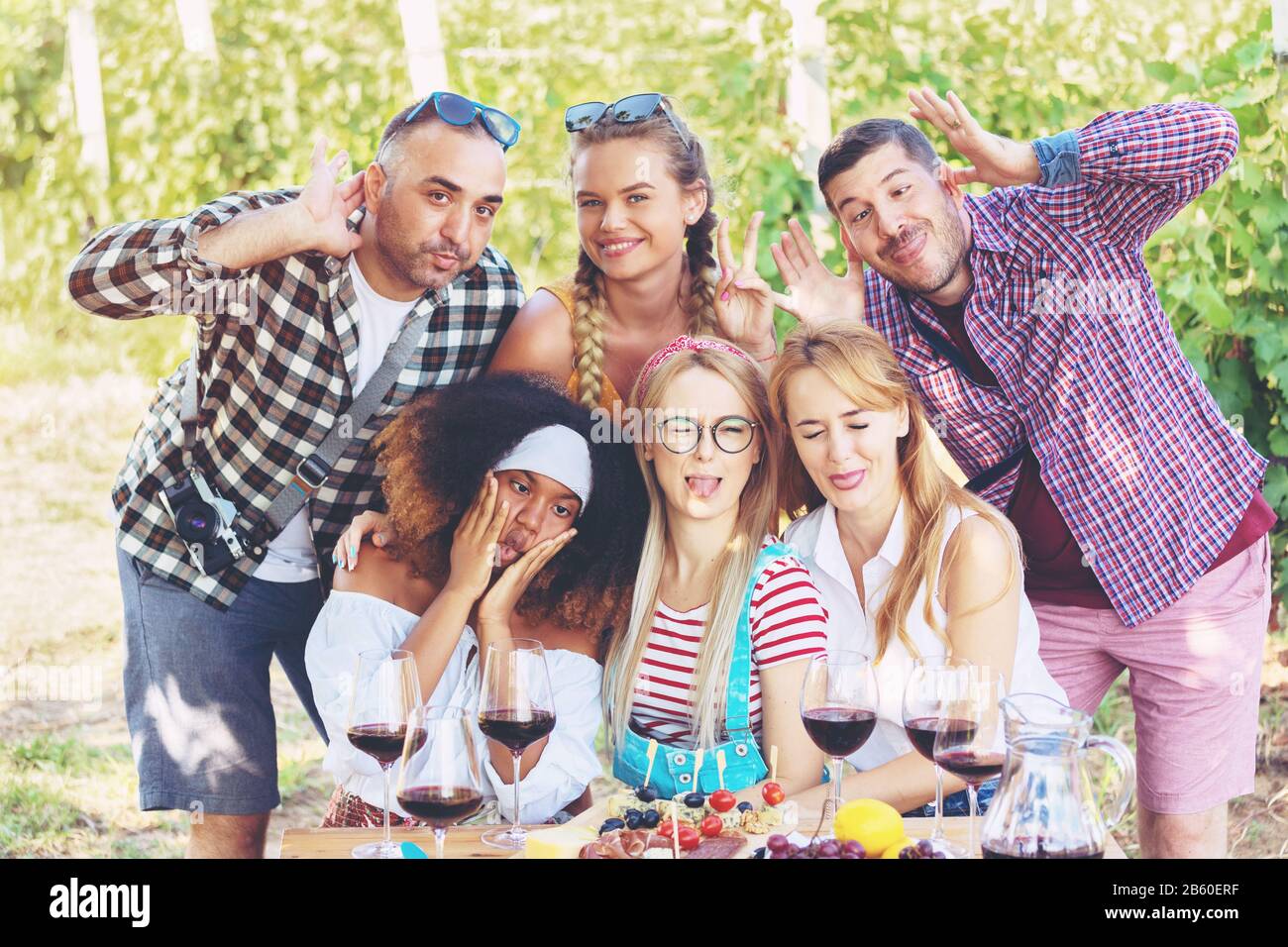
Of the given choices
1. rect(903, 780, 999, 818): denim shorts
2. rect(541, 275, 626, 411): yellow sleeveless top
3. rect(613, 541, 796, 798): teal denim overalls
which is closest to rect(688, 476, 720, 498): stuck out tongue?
rect(613, 541, 796, 798): teal denim overalls

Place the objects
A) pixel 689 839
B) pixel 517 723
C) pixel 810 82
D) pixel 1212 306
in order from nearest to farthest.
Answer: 1. pixel 689 839
2. pixel 517 723
3. pixel 1212 306
4. pixel 810 82

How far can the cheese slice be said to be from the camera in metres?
2.07

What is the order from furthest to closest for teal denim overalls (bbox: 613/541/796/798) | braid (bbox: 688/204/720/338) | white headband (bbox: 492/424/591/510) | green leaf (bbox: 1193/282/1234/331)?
green leaf (bbox: 1193/282/1234/331)
braid (bbox: 688/204/720/338)
white headband (bbox: 492/424/591/510)
teal denim overalls (bbox: 613/541/796/798)

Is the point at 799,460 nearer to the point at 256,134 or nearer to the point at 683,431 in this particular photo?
the point at 683,431

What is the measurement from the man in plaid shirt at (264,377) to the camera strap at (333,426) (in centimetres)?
2

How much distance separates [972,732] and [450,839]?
2.94 feet

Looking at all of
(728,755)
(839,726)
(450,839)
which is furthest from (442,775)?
(728,755)

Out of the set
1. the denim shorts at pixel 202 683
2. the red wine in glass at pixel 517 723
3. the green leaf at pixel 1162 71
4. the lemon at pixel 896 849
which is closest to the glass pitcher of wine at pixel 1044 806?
the lemon at pixel 896 849

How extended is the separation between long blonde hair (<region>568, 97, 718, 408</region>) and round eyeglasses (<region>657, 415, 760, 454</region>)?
0.36 meters

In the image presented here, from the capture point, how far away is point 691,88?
232 inches

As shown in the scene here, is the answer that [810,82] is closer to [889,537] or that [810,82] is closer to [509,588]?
[889,537]

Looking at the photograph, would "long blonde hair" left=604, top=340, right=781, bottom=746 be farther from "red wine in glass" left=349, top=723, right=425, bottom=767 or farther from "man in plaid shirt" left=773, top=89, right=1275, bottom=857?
"red wine in glass" left=349, top=723, right=425, bottom=767

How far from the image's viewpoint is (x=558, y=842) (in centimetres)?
208
